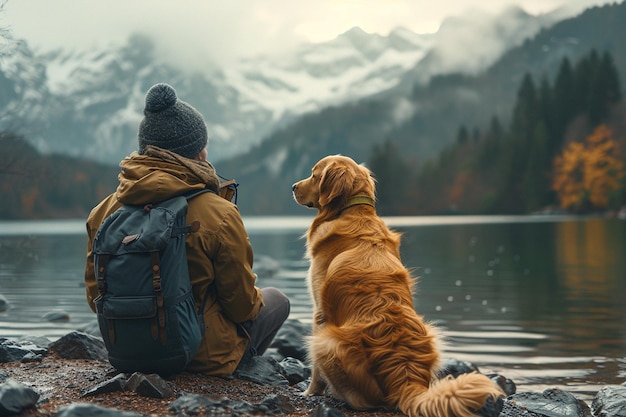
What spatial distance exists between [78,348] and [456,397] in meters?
3.86

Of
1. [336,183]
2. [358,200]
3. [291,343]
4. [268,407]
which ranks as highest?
[336,183]

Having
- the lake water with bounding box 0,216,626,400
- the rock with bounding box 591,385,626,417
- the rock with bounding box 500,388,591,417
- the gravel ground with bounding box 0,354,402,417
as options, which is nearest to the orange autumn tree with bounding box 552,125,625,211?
the lake water with bounding box 0,216,626,400

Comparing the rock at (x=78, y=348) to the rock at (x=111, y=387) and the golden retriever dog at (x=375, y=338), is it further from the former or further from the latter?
the golden retriever dog at (x=375, y=338)

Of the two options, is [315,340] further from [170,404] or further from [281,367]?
[281,367]

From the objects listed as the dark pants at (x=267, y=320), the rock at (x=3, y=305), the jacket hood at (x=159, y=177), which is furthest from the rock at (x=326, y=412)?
the rock at (x=3, y=305)

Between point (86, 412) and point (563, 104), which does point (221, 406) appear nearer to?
point (86, 412)

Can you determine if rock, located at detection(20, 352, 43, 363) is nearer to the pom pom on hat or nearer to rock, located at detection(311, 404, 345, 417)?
the pom pom on hat

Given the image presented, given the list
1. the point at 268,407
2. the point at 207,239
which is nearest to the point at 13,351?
the point at 207,239

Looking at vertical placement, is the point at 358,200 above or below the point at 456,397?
above

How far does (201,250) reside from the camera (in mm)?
4918

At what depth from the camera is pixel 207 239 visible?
4.89 metres

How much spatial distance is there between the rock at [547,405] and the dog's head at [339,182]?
212 cm

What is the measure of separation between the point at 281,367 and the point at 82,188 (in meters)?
120

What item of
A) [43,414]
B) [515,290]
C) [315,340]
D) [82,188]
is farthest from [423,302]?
[82,188]
